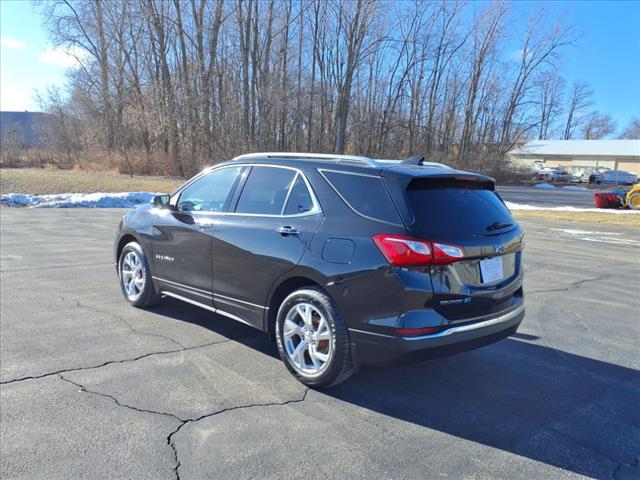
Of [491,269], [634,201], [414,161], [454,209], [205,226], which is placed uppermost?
[414,161]

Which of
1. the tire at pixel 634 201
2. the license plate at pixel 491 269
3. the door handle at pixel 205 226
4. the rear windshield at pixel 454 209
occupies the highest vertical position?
the rear windshield at pixel 454 209

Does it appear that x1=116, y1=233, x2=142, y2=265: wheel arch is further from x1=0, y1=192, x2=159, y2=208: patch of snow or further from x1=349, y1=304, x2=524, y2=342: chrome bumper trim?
x1=0, y1=192, x2=159, y2=208: patch of snow

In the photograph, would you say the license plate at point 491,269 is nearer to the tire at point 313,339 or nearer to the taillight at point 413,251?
the taillight at point 413,251

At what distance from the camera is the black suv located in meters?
3.16

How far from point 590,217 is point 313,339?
19.8m

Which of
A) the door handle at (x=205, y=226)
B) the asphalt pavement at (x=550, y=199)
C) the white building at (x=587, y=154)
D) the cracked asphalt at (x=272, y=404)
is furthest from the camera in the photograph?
the white building at (x=587, y=154)

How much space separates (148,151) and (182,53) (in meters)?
7.64

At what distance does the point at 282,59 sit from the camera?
37.0 m

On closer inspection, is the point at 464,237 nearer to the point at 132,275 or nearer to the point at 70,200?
the point at 132,275

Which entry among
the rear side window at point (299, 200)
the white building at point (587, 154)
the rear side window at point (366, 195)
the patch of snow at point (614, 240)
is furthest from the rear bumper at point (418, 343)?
the white building at point (587, 154)

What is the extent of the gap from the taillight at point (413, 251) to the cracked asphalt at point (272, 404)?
Answer: 1.13 metres

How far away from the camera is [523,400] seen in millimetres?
3602

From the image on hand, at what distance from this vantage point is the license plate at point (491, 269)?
134 inches

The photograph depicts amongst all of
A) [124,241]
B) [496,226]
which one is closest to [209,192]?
[124,241]
